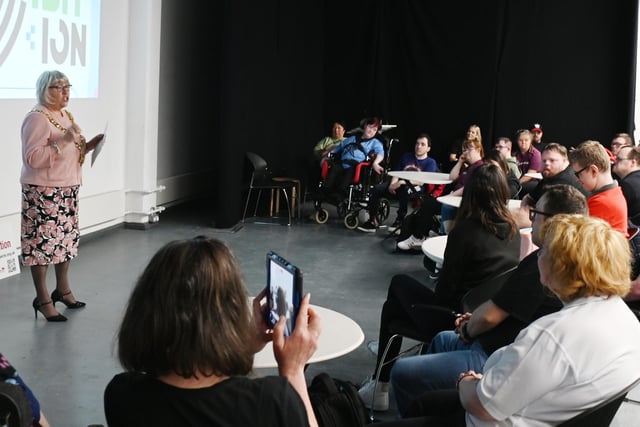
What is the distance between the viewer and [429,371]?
10.1 ft

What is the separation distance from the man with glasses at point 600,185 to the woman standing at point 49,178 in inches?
112

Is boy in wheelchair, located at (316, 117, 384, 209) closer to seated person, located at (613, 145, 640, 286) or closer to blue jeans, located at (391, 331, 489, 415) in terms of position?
seated person, located at (613, 145, 640, 286)

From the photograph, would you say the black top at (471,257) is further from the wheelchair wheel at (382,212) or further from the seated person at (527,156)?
the seated person at (527,156)

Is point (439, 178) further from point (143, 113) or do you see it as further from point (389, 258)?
point (143, 113)

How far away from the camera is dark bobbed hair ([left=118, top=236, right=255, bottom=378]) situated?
1.75 meters

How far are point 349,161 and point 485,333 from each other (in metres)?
6.35

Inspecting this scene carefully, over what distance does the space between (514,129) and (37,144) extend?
778 centimetres

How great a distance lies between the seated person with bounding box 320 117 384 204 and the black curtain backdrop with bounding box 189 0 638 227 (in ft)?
3.15

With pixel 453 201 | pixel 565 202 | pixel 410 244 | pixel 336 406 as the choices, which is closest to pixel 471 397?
pixel 336 406

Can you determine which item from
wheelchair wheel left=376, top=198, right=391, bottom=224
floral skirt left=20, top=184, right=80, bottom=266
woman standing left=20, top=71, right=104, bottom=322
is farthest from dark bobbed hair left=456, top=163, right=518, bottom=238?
wheelchair wheel left=376, top=198, right=391, bottom=224

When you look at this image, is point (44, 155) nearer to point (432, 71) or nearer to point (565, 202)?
point (565, 202)

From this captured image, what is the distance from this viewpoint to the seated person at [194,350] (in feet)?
5.77

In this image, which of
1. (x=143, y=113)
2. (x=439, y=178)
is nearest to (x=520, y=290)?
(x=439, y=178)

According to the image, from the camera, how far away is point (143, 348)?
5.82 feet
